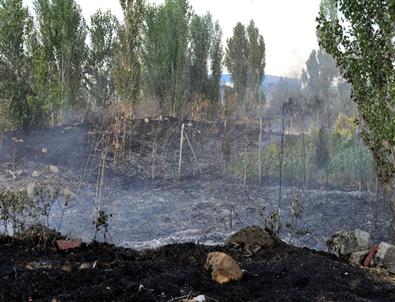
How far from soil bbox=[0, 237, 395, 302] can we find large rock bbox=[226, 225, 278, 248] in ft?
→ 0.99

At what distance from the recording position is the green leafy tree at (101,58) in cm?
2434

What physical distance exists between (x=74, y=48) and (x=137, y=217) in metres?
12.1

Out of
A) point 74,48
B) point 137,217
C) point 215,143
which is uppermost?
point 74,48

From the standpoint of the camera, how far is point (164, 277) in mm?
4676

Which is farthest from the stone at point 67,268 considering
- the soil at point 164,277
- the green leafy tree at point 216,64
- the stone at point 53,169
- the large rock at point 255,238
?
the green leafy tree at point 216,64

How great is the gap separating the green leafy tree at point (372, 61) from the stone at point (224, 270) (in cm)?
399

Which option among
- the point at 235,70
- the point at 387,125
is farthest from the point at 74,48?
the point at 387,125

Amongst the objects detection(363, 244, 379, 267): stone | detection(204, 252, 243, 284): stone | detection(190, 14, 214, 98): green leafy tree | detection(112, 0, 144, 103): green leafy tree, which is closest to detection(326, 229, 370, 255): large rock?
detection(363, 244, 379, 267): stone

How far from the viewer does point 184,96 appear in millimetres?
24828

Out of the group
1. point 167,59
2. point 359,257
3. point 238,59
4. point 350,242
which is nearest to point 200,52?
point 167,59

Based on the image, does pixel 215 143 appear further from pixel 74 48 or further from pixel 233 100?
pixel 74 48

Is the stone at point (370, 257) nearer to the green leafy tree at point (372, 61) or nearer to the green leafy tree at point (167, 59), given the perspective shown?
the green leafy tree at point (372, 61)

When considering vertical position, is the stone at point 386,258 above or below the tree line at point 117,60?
below

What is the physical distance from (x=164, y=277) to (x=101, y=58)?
21218 millimetres
